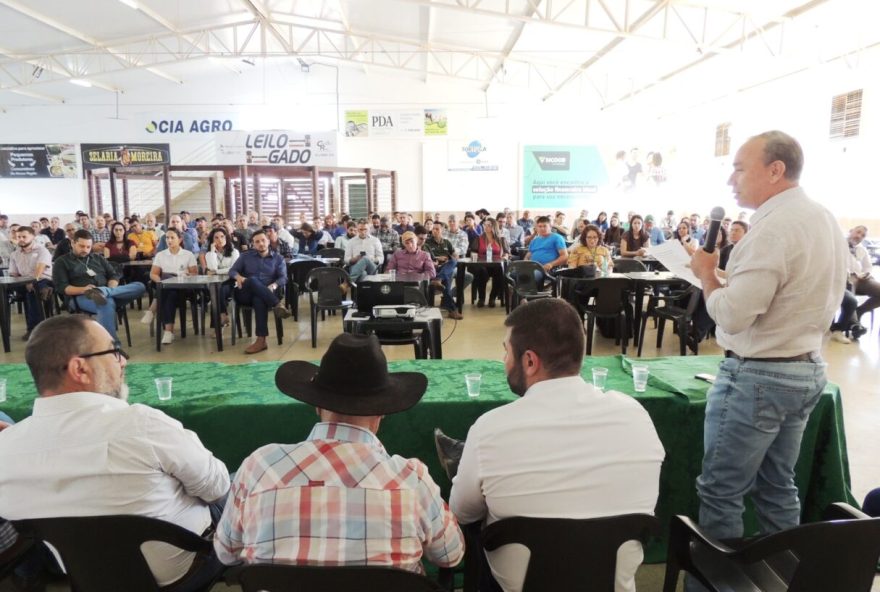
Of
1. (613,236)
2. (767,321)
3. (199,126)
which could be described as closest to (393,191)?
(199,126)

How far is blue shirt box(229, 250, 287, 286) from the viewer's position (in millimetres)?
6086

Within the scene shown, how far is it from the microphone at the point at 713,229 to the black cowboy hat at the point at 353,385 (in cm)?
111

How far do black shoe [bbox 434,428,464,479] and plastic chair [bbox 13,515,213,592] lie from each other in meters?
0.74

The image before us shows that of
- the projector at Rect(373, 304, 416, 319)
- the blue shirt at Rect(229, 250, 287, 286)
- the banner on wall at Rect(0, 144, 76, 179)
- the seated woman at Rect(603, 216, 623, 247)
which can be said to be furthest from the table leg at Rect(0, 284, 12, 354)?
the banner on wall at Rect(0, 144, 76, 179)

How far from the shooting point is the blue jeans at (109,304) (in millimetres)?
5520

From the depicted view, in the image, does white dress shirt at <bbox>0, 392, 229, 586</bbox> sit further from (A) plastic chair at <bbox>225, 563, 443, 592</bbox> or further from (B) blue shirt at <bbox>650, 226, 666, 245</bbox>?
(B) blue shirt at <bbox>650, 226, 666, 245</bbox>

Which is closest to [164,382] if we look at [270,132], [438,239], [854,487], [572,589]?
[572,589]

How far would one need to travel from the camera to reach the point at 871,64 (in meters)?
8.74

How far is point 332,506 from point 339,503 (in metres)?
0.01

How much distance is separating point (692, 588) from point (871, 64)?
10.1 metres

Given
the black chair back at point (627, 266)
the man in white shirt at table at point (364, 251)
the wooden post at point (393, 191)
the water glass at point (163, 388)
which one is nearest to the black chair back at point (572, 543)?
the water glass at point (163, 388)

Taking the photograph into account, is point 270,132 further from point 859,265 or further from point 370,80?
point 859,265

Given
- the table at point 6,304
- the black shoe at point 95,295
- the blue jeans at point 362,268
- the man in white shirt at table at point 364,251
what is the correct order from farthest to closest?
the man in white shirt at table at point 364,251, the blue jeans at point 362,268, the table at point 6,304, the black shoe at point 95,295

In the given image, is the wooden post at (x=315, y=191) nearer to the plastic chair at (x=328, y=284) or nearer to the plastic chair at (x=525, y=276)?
the plastic chair at (x=328, y=284)
